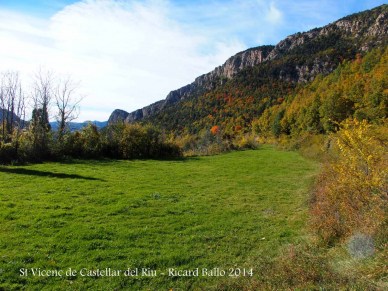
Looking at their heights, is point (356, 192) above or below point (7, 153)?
below

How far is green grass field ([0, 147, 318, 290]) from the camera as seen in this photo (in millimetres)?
7277

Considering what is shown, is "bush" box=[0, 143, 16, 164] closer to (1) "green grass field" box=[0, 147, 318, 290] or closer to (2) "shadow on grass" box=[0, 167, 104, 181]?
(2) "shadow on grass" box=[0, 167, 104, 181]

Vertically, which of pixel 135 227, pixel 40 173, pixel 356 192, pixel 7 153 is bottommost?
pixel 135 227

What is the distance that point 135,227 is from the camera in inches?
406

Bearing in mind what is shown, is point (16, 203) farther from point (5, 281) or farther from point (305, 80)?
point (305, 80)

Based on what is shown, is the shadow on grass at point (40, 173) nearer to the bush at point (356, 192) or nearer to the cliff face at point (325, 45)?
the bush at point (356, 192)

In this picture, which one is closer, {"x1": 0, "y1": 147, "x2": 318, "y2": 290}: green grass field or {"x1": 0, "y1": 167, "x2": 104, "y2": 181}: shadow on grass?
{"x1": 0, "y1": 147, "x2": 318, "y2": 290}: green grass field

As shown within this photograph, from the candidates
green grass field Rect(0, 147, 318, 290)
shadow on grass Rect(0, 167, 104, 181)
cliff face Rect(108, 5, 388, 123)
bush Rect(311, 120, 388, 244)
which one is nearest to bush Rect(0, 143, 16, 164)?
shadow on grass Rect(0, 167, 104, 181)

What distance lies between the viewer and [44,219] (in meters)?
10.3

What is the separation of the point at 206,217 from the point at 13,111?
1478 inches

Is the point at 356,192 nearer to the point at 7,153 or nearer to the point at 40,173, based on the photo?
the point at 40,173

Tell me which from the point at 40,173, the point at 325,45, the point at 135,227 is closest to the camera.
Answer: the point at 135,227

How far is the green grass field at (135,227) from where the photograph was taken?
728 centimetres

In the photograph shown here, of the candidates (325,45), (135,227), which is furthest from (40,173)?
(325,45)
